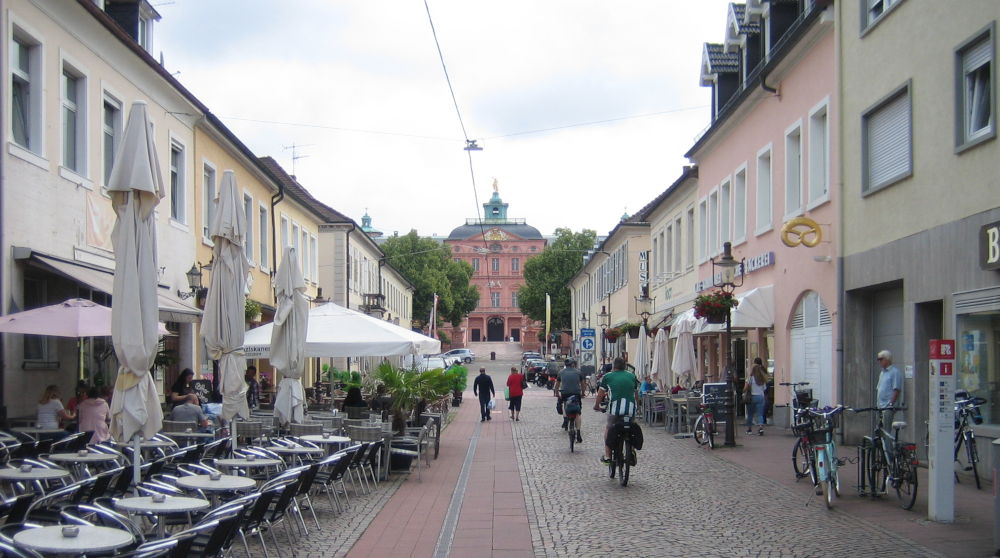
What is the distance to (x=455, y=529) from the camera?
1000cm

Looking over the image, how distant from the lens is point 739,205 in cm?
2538

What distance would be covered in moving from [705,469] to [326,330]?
22.5 ft

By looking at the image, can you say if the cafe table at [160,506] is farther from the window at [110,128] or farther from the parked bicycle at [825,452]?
the window at [110,128]

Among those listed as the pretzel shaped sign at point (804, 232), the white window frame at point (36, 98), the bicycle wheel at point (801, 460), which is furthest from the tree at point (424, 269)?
the bicycle wheel at point (801, 460)

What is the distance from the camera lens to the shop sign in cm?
1147

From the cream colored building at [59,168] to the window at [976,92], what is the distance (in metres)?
11.6

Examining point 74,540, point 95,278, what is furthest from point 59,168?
point 74,540

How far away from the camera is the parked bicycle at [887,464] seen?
10.7m

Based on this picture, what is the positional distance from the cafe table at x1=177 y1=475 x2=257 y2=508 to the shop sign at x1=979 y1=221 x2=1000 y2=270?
8820 millimetres

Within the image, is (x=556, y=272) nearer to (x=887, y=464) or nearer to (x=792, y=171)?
(x=792, y=171)

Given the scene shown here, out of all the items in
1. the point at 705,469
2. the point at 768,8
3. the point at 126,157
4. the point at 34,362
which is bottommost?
the point at 705,469

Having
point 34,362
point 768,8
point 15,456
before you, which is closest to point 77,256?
point 34,362

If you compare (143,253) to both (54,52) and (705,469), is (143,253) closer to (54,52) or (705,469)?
(54,52)

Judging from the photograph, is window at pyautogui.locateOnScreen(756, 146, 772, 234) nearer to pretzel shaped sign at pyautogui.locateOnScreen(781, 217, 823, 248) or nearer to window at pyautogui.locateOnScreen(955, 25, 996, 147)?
pretzel shaped sign at pyautogui.locateOnScreen(781, 217, 823, 248)
